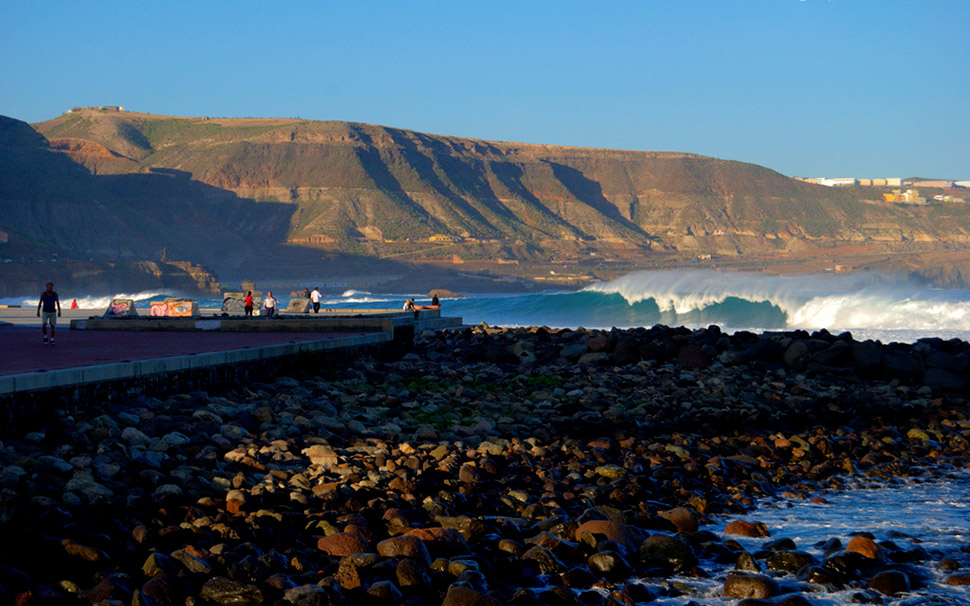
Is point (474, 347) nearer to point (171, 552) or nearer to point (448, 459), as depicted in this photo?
point (448, 459)

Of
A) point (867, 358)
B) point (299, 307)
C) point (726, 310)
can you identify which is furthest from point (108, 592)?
point (726, 310)

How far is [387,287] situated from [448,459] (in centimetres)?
13635

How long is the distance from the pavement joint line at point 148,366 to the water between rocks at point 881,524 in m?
6.55

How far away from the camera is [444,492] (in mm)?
9273

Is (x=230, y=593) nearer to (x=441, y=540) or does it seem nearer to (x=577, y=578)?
(x=441, y=540)

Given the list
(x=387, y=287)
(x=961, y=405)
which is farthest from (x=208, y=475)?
(x=387, y=287)

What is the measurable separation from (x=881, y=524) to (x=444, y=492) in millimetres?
4043

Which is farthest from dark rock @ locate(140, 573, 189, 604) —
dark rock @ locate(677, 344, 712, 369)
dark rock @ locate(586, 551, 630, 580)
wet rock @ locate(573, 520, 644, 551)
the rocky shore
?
dark rock @ locate(677, 344, 712, 369)

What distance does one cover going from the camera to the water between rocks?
24.3ft

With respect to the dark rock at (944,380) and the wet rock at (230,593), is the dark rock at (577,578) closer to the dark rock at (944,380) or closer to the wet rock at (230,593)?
the wet rock at (230,593)

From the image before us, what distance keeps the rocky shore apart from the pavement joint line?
35 cm

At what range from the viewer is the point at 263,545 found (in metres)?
7.68

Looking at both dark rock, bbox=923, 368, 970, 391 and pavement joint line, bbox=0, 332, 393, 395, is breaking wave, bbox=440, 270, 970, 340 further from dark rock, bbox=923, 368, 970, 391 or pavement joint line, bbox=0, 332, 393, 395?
pavement joint line, bbox=0, 332, 393, 395

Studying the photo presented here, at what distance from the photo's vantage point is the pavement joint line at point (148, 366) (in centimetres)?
1013
